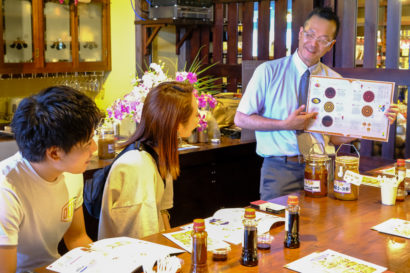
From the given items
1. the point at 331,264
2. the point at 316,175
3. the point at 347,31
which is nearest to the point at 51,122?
the point at 331,264

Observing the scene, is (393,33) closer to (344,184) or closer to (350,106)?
(350,106)

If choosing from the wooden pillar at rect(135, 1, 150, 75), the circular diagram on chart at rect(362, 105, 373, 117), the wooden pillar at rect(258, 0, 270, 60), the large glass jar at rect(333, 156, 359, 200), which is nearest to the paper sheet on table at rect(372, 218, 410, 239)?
the large glass jar at rect(333, 156, 359, 200)

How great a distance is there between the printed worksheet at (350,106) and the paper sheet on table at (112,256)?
1454 millimetres

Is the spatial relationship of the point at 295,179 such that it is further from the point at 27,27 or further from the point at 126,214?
the point at 27,27

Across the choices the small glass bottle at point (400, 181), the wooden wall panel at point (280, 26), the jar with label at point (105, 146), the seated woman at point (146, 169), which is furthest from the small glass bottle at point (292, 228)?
the wooden wall panel at point (280, 26)

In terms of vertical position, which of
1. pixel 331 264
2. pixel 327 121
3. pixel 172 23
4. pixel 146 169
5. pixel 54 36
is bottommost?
pixel 331 264

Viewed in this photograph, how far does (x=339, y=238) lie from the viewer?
2000 mm

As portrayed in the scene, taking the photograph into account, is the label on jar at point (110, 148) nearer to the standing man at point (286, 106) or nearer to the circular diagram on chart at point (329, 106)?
the standing man at point (286, 106)

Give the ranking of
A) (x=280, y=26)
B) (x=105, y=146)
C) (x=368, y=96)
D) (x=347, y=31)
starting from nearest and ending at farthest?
(x=368, y=96) < (x=105, y=146) < (x=347, y=31) < (x=280, y=26)

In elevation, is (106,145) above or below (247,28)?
below

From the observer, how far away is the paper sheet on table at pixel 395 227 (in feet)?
6.76

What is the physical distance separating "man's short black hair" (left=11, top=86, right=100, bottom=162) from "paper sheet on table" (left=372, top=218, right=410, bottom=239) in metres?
1.20

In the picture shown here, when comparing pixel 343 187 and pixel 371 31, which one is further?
pixel 371 31

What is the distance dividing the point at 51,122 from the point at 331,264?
994 millimetres
